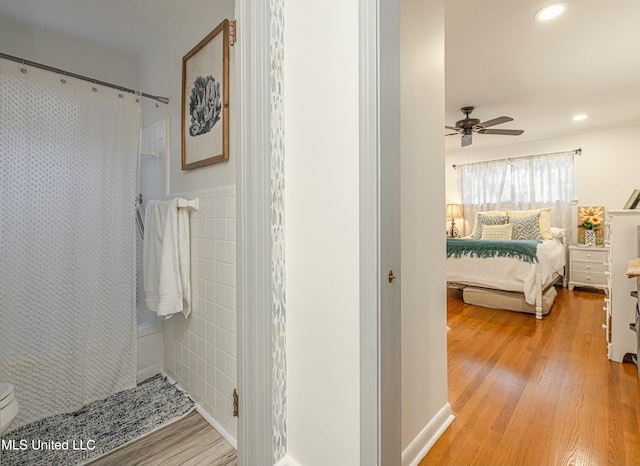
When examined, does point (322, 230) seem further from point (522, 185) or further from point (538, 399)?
point (522, 185)

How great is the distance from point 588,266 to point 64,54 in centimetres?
623

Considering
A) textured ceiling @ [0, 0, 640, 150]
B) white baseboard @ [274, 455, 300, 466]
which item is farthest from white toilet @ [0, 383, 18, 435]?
textured ceiling @ [0, 0, 640, 150]

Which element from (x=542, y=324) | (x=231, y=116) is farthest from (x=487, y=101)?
(x=231, y=116)

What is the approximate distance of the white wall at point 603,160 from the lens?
4188mm

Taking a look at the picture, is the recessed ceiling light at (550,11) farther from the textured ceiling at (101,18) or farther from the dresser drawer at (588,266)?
the dresser drawer at (588,266)

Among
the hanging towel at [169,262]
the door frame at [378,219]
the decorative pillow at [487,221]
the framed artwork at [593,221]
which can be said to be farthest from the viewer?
the decorative pillow at [487,221]

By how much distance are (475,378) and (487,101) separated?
310cm

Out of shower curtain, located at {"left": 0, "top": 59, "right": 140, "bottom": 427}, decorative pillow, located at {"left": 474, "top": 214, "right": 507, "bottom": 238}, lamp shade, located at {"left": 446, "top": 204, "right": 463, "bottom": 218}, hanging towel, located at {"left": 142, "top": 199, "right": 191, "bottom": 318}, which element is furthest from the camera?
lamp shade, located at {"left": 446, "top": 204, "right": 463, "bottom": 218}

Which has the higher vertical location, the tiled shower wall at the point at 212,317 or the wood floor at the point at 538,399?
the tiled shower wall at the point at 212,317

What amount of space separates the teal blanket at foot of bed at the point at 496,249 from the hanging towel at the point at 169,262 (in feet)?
10.4

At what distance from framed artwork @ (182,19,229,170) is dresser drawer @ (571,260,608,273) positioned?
202 inches

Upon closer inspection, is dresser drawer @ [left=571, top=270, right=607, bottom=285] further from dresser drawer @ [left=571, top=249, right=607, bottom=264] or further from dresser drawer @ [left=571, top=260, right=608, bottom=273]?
dresser drawer @ [left=571, top=249, right=607, bottom=264]

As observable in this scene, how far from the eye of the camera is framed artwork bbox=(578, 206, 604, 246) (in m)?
4.36

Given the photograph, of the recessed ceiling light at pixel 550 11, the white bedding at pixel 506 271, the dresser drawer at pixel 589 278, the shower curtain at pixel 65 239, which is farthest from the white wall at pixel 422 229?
the dresser drawer at pixel 589 278
